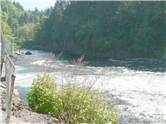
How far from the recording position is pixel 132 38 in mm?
58844

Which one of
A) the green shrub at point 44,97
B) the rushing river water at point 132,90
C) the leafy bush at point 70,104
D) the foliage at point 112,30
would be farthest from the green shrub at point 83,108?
the foliage at point 112,30

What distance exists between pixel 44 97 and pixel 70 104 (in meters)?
1.27

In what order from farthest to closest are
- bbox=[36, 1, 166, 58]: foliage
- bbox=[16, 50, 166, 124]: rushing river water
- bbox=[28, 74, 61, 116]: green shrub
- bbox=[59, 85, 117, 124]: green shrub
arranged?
bbox=[36, 1, 166, 58]: foliage
bbox=[16, 50, 166, 124]: rushing river water
bbox=[28, 74, 61, 116]: green shrub
bbox=[59, 85, 117, 124]: green shrub

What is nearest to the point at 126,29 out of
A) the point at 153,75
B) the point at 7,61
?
the point at 153,75

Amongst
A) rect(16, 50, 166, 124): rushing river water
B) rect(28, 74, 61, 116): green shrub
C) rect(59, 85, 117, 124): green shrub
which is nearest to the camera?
rect(59, 85, 117, 124): green shrub

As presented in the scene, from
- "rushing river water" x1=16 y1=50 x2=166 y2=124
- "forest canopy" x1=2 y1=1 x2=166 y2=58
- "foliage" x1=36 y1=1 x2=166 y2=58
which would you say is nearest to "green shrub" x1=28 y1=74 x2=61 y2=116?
"rushing river water" x1=16 y1=50 x2=166 y2=124

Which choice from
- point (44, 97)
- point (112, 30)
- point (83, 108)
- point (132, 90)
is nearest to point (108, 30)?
point (112, 30)

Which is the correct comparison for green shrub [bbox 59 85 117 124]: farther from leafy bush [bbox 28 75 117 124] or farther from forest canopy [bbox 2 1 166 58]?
forest canopy [bbox 2 1 166 58]

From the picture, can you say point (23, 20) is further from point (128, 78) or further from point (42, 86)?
point (42, 86)

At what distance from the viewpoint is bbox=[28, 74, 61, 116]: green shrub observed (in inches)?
369

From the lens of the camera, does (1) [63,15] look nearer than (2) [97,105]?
No

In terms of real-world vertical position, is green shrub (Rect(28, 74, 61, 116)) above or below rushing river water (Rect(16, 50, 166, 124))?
above

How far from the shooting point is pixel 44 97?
31.3 ft

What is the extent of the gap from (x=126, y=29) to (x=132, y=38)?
106 inches
